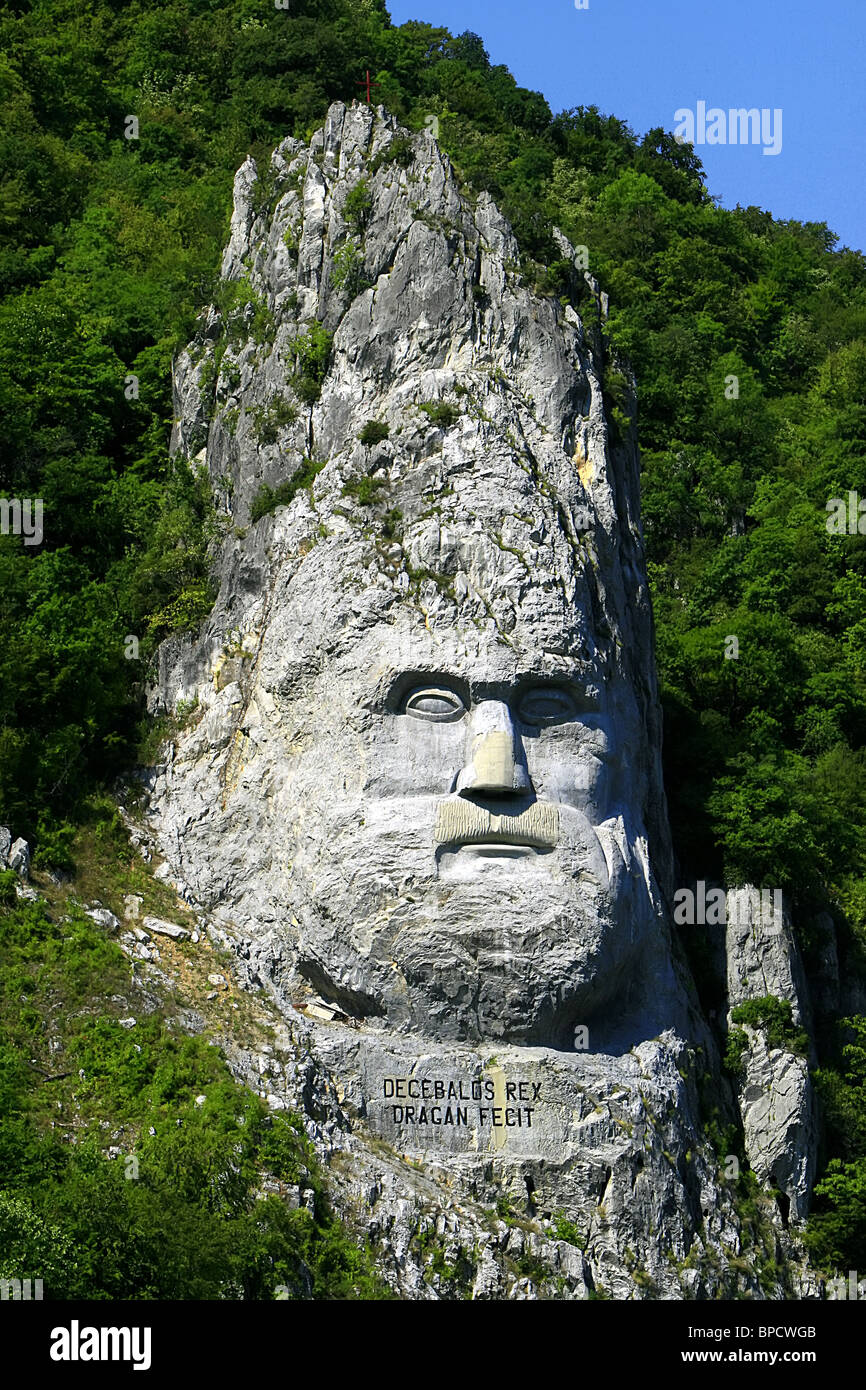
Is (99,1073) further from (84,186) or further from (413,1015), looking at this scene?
(84,186)

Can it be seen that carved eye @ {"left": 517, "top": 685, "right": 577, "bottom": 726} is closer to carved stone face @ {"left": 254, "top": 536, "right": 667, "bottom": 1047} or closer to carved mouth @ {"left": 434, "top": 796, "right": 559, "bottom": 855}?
carved stone face @ {"left": 254, "top": 536, "right": 667, "bottom": 1047}

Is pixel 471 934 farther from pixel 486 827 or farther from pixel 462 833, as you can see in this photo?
pixel 486 827

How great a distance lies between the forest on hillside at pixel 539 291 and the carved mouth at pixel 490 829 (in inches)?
208

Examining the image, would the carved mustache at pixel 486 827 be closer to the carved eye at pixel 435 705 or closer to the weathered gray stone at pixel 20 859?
the carved eye at pixel 435 705

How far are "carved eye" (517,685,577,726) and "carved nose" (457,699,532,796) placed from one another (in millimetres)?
409

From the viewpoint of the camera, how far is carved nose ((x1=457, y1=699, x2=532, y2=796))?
31203 millimetres

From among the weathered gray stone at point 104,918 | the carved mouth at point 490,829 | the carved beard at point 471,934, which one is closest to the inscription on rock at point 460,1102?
the carved beard at point 471,934

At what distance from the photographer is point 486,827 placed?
31281 millimetres

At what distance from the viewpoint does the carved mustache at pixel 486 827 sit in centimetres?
3123

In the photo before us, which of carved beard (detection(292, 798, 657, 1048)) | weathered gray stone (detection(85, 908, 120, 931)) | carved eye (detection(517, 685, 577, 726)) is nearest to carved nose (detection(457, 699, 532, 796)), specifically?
carved eye (detection(517, 685, 577, 726))

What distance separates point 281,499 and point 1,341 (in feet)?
33.9

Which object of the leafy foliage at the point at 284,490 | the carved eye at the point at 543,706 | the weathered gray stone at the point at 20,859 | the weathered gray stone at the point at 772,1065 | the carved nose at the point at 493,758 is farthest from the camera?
the leafy foliage at the point at 284,490

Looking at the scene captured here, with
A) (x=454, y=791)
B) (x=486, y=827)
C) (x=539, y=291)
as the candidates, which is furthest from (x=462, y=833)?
(x=539, y=291)

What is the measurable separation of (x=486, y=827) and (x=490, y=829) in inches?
2.6
